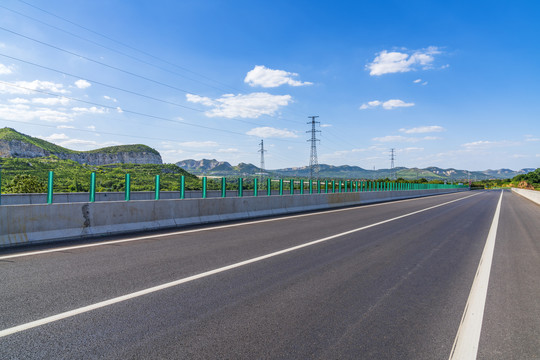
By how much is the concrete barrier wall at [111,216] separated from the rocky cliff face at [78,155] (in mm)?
162491

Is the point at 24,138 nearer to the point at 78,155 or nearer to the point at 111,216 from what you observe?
the point at 78,155

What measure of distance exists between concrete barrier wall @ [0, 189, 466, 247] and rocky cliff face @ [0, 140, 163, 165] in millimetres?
162491

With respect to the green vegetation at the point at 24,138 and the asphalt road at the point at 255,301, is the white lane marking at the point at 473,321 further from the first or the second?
the green vegetation at the point at 24,138

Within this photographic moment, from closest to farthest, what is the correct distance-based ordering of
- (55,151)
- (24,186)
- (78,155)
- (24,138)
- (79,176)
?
(24,186) → (79,176) → (24,138) → (55,151) → (78,155)

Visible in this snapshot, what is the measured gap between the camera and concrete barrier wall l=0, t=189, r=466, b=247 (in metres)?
7.71

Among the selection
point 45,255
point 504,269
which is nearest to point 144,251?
point 45,255

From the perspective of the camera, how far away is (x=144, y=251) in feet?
23.8

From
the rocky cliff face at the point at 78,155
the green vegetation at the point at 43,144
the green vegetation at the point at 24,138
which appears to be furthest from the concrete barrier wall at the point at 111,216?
the green vegetation at the point at 24,138

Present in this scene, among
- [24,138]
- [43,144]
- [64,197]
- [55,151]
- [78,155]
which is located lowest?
[64,197]

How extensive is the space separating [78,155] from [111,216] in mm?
189238

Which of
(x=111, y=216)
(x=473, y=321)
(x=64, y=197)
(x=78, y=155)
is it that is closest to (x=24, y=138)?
(x=78, y=155)

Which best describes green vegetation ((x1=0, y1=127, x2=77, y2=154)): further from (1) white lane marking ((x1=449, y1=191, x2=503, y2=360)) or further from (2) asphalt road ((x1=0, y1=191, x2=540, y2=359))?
(1) white lane marking ((x1=449, y1=191, x2=503, y2=360))

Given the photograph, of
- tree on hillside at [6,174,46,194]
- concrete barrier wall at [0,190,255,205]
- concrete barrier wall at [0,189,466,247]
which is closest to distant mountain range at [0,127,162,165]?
tree on hillside at [6,174,46,194]

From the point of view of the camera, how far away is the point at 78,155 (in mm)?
173375
